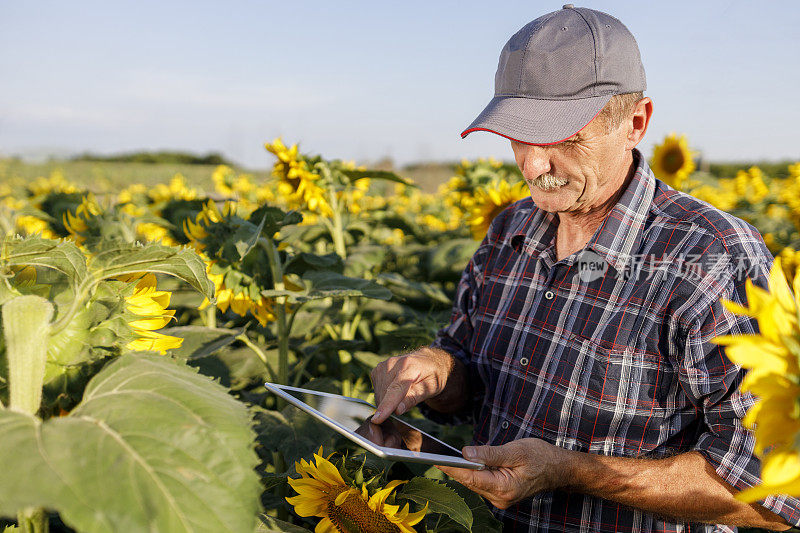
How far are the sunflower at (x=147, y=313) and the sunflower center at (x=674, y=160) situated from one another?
4591 mm

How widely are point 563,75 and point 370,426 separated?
3.31 ft

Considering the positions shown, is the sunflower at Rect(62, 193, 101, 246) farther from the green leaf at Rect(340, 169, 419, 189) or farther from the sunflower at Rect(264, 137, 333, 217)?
the green leaf at Rect(340, 169, 419, 189)

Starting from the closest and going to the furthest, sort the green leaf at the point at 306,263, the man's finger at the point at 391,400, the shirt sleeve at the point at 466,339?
the man's finger at the point at 391,400, the shirt sleeve at the point at 466,339, the green leaf at the point at 306,263

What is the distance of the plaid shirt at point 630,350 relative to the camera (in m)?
1.43

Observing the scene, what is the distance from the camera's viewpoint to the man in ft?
4.62

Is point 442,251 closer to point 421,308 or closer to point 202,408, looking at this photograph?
point 421,308

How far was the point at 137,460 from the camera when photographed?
2.16 ft

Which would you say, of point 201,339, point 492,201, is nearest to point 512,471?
point 201,339

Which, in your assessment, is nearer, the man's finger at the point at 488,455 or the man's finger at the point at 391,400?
the man's finger at the point at 488,455

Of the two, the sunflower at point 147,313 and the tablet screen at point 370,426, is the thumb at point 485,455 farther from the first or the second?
the sunflower at point 147,313

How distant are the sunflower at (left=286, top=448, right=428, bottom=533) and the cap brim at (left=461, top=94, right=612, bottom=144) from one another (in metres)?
0.91

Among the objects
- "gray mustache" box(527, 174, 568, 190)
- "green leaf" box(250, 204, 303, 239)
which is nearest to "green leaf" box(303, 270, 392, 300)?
"green leaf" box(250, 204, 303, 239)

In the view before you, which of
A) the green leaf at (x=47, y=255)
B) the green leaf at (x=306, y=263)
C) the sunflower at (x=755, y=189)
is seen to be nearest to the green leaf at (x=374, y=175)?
the green leaf at (x=306, y=263)

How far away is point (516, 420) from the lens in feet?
5.83
